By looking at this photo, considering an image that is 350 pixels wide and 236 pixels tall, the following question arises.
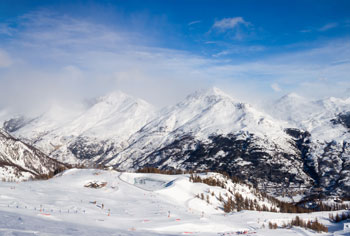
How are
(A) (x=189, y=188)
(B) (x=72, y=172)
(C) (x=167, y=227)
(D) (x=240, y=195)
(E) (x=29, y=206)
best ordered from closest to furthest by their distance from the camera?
(C) (x=167, y=227), (E) (x=29, y=206), (A) (x=189, y=188), (B) (x=72, y=172), (D) (x=240, y=195)

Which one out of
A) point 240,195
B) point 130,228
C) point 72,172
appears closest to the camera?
point 130,228

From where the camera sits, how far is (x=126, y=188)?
134 meters

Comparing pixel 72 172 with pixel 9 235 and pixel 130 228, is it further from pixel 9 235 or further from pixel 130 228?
pixel 9 235

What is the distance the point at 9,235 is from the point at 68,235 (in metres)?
6.98

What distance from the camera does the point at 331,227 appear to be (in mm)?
96312

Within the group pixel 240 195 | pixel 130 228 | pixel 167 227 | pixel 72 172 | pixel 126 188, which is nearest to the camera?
pixel 130 228

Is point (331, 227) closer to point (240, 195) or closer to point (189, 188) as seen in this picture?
point (189, 188)

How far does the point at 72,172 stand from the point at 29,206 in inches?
4476

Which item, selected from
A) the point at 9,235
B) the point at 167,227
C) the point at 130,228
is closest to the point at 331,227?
the point at 167,227

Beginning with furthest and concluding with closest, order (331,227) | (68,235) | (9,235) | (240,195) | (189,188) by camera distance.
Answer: (240,195), (189,188), (331,227), (68,235), (9,235)

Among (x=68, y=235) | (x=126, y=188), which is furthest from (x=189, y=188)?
(x=68, y=235)

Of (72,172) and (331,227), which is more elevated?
(72,172)

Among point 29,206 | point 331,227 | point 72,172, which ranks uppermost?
point 72,172

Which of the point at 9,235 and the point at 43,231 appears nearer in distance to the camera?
the point at 9,235
